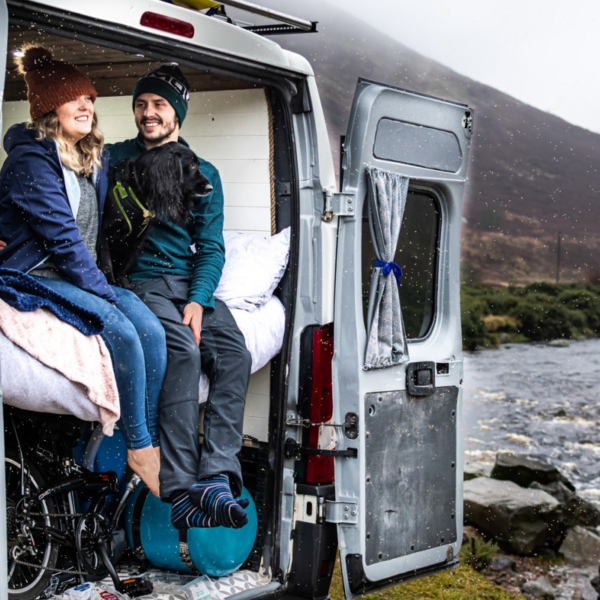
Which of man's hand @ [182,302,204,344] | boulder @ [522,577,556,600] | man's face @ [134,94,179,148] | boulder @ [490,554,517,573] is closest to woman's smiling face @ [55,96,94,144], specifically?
man's face @ [134,94,179,148]

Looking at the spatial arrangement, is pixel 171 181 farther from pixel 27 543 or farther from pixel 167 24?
pixel 27 543

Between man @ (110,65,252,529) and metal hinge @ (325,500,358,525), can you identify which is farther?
metal hinge @ (325,500,358,525)

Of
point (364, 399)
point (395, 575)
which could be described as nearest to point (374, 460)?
point (364, 399)

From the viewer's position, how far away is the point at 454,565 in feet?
14.2

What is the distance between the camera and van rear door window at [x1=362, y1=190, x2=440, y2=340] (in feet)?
14.1

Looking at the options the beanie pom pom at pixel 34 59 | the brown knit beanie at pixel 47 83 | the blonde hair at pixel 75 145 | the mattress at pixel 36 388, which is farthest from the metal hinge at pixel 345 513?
the beanie pom pom at pixel 34 59

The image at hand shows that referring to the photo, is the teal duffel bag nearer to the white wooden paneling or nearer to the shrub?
the white wooden paneling

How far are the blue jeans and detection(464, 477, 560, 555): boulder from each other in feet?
15.6

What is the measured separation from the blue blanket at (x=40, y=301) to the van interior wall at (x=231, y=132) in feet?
4.07

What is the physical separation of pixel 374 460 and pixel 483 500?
425 centimetres

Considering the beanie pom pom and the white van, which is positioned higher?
the beanie pom pom

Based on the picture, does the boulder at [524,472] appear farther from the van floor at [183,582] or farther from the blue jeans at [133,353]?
the blue jeans at [133,353]

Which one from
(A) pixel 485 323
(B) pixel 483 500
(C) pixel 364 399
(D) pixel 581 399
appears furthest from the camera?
(A) pixel 485 323

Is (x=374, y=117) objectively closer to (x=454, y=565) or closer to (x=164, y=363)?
(x=164, y=363)
